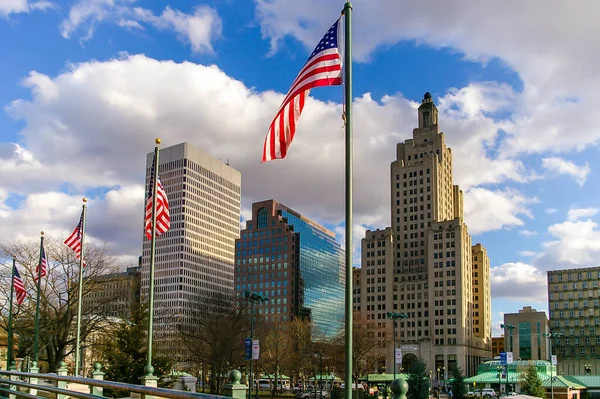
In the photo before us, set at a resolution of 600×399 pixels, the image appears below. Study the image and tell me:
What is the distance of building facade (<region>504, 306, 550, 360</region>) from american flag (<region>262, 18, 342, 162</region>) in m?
143

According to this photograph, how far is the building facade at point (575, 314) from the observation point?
492 ft

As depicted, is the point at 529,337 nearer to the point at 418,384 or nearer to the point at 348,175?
the point at 418,384

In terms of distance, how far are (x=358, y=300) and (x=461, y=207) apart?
41077mm

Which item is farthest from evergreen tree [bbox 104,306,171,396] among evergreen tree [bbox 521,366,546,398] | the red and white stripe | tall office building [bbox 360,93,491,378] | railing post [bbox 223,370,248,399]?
tall office building [bbox 360,93,491,378]

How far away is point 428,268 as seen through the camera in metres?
156

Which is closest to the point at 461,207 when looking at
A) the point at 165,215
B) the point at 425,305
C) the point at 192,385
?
the point at 425,305

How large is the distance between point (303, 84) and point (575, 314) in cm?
15535

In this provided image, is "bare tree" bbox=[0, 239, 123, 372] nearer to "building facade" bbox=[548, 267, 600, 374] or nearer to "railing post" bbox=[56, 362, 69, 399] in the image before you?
"railing post" bbox=[56, 362, 69, 399]

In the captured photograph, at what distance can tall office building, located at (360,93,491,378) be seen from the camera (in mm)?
150750

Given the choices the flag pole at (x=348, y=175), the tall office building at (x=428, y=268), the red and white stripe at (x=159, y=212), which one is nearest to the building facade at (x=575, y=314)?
the tall office building at (x=428, y=268)

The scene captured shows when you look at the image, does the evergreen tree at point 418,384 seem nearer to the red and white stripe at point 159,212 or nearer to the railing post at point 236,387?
the red and white stripe at point 159,212

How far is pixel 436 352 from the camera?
14962 cm

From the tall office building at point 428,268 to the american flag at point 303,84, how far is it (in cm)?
13895

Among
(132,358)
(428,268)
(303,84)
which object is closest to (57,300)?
(132,358)
